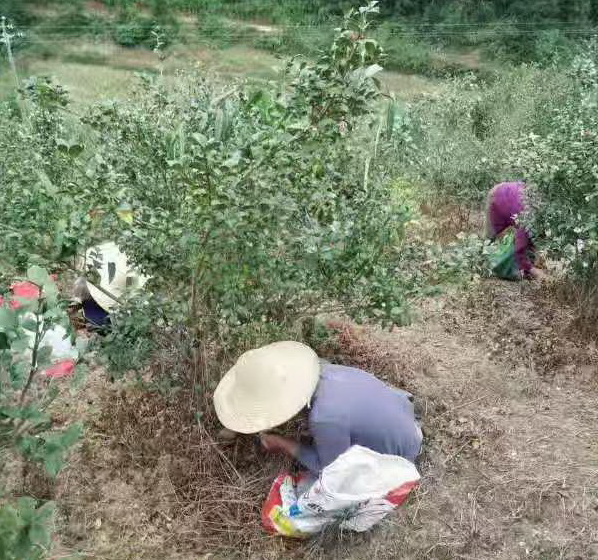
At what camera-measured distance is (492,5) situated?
23125 mm

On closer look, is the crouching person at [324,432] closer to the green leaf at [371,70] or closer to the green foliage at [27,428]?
the green leaf at [371,70]

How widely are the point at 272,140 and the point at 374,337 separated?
2164 mm

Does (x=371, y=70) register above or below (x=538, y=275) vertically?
above

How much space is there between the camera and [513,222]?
4.80 m

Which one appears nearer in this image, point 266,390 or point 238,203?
point 238,203

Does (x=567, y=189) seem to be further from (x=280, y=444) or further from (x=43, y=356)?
(x=43, y=356)

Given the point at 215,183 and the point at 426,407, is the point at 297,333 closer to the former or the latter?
the point at 426,407

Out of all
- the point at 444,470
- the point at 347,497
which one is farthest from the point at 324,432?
the point at 444,470

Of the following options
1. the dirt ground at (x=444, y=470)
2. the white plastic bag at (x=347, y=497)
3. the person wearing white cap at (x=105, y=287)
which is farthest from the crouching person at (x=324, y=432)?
the person wearing white cap at (x=105, y=287)

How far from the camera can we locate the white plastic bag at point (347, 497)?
2627 millimetres

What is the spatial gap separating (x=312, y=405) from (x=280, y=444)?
31 cm

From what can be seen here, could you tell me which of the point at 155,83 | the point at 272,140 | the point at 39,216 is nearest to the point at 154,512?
the point at 39,216

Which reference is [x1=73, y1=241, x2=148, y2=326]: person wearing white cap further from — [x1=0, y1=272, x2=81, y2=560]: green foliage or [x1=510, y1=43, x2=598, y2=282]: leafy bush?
[x1=510, y1=43, x2=598, y2=282]: leafy bush

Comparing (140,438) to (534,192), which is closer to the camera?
(140,438)
